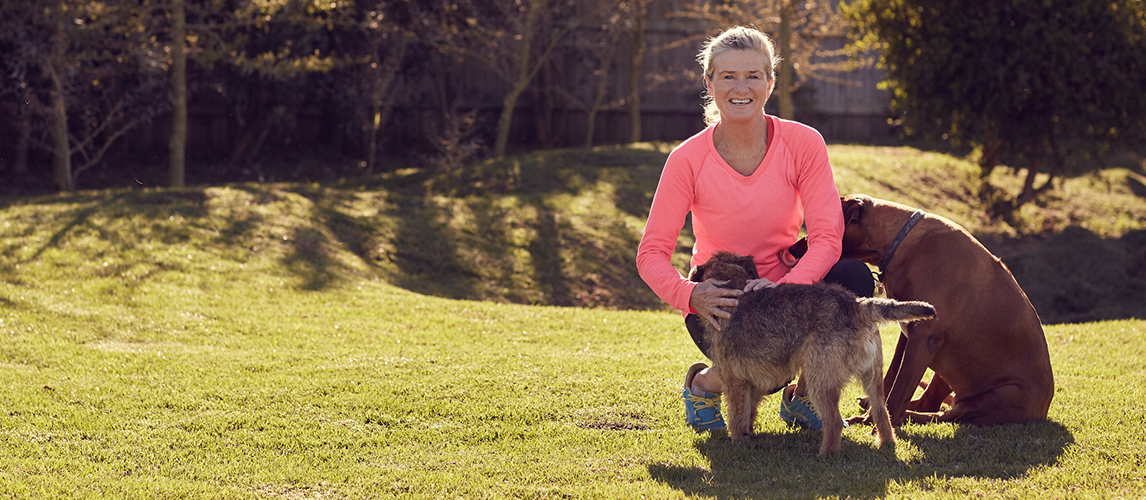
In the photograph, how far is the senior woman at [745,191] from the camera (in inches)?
151

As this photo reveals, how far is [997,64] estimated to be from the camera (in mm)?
11500

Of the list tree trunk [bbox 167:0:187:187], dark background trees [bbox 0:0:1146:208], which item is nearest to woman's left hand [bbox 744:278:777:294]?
dark background trees [bbox 0:0:1146:208]

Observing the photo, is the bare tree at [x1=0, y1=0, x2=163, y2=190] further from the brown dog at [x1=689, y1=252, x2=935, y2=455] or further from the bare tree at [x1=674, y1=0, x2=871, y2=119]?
the brown dog at [x1=689, y1=252, x2=935, y2=455]

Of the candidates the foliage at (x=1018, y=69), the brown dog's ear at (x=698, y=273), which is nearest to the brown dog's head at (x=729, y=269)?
the brown dog's ear at (x=698, y=273)

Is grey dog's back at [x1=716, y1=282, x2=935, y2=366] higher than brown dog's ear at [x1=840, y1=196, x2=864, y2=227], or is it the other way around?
brown dog's ear at [x1=840, y1=196, x2=864, y2=227]

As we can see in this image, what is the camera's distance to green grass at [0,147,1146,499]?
11.2 feet

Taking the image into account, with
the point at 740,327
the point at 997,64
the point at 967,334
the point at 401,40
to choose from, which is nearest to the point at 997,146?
the point at 997,64

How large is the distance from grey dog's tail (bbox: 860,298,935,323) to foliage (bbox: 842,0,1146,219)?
9.44m

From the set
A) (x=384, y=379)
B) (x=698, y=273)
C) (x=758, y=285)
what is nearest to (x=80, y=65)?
(x=384, y=379)

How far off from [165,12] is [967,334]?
36.6ft

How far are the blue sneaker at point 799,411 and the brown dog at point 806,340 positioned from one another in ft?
1.50

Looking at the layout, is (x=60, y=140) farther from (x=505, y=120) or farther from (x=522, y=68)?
(x=522, y=68)

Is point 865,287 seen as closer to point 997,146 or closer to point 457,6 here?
point 997,146

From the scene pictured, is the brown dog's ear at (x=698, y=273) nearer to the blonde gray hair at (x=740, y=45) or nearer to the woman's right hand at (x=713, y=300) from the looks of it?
the woman's right hand at (x=713, y=300)
